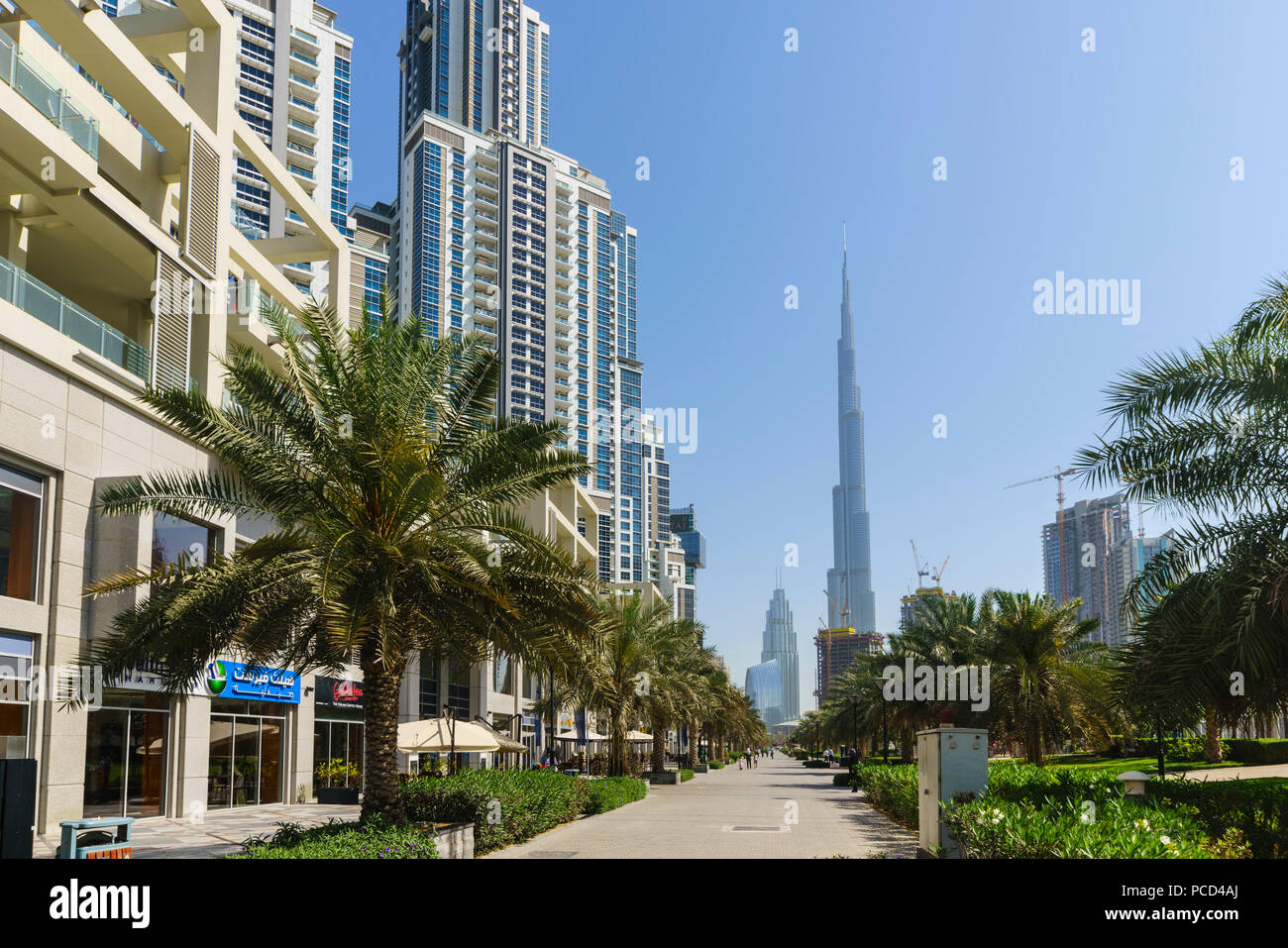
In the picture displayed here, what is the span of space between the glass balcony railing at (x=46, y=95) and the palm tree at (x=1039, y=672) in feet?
87.0

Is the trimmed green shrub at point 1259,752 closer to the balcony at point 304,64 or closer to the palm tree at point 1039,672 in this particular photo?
the palm tree at point 1039,672

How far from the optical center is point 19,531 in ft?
60.1

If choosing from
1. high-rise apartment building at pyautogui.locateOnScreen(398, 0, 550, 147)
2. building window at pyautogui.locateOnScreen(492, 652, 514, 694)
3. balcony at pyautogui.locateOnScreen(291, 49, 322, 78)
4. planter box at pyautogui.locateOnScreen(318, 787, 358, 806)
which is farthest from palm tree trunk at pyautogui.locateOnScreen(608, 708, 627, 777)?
high-rise apartment building at pyautogui.locateOnScreen(398, 0, 550, 147)

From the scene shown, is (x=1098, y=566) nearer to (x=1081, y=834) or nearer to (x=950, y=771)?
(x=950, y=771)

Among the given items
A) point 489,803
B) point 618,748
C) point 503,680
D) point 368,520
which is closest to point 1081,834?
point 368,520

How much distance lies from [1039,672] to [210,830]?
74.0ft

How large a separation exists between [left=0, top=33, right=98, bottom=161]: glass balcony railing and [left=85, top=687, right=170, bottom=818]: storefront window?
10916 millimetres

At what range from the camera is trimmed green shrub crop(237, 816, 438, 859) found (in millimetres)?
11250

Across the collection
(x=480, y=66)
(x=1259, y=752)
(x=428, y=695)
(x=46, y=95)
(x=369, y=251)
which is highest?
(x=480, y=66)

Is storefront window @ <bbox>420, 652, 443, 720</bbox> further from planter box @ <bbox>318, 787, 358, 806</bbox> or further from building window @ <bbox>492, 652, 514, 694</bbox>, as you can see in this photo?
planter box @ <bbox>318, 787, 358, 806</bbox>

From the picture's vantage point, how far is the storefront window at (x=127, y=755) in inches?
802

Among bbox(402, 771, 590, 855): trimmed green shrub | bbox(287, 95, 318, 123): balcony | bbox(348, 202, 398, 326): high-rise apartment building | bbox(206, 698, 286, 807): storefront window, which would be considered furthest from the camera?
bbox(348, 202, 398, 326): high-rise apartment building

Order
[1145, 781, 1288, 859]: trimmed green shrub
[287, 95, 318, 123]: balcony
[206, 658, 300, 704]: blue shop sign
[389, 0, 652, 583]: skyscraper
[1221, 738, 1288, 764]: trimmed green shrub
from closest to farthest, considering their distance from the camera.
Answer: [1145, 781, 1288, 859]: trimmed green shrub → [206, 658, 300, 704]: blue shop sign → [1221, 738, 1288, 764]: trimmed green shrub → [287, 95, 318, 123]: balcony → [389, 0, 652, 583]: skyscraper
